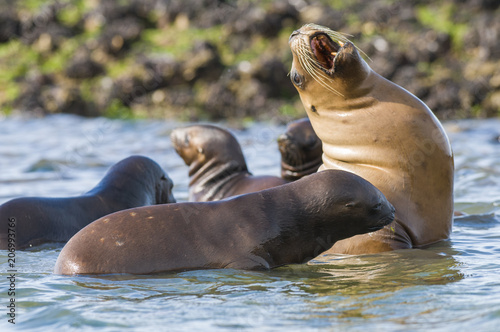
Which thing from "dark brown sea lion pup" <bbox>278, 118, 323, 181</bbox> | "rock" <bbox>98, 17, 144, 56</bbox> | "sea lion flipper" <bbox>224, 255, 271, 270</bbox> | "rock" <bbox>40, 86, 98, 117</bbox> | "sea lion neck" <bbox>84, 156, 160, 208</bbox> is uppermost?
"rock" <bbox>98, 17, 144, 56</bbox>

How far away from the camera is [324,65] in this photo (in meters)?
6.29

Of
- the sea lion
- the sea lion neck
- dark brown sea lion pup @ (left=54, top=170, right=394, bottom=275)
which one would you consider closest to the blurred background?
the sea lion neck

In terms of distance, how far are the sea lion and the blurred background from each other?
1274cm

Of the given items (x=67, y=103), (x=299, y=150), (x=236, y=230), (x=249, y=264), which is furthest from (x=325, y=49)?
(x=67, y=103)

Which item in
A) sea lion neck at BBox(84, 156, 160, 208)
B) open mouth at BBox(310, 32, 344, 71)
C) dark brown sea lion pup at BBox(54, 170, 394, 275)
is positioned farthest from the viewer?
sea lion neck at BBox(84, 156, 160, 208)

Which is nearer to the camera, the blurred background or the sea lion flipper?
the sea lion flipper

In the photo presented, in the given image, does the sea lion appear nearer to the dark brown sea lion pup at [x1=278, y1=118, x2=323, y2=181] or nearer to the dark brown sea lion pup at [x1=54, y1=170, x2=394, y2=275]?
the dark brown sea lion pup at [x1=54, y1=170, x2=394, y2=275]

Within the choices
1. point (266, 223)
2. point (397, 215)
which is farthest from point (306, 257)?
point (397, 215)

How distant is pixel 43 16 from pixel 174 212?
23991mm

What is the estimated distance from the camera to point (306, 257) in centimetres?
544

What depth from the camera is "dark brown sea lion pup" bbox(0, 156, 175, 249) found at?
22.1 ft

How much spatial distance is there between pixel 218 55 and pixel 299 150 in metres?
14.6

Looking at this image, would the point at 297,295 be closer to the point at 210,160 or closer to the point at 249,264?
the point at 249,264

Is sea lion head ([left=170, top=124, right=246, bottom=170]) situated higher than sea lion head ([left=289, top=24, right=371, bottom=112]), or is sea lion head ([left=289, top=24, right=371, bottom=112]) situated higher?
sea lion head ([left=289, top=24, right=371, bottom=112])
